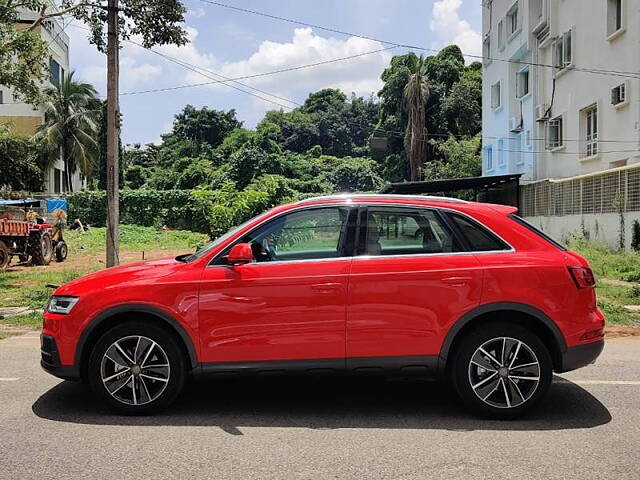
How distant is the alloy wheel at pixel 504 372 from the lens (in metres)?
4.89

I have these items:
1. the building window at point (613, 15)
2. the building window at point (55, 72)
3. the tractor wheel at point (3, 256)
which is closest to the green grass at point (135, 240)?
the tractor wheel at point (3, 256)

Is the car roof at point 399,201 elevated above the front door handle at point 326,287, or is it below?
above

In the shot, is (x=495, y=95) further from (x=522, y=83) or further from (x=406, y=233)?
(x=406, y=233)

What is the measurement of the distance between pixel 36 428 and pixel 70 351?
60 cm

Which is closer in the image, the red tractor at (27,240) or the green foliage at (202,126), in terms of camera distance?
the red tractor at (27,240)

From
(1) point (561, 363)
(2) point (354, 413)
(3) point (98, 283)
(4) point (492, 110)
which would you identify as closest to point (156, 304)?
(3) point (98, 283)

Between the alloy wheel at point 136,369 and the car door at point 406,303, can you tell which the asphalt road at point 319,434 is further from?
the car door at point 406,303

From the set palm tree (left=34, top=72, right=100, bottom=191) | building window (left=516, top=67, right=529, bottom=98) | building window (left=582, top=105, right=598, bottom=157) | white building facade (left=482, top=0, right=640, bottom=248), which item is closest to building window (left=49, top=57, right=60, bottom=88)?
palm tree (left=34, top=72, right=100, bottom=191)

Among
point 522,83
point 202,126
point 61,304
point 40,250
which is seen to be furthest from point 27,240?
point 202,126

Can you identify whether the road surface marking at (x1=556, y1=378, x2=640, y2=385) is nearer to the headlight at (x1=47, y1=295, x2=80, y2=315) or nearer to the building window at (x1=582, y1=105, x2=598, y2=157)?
the headlight at (x1=47, y1=295, x2=80, y2=315)

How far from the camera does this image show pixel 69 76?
48.6 m

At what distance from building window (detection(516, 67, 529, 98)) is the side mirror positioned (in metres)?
28.3

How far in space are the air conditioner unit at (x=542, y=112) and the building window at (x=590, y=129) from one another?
11.2 ft

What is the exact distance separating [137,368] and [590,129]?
2101 centimetres
